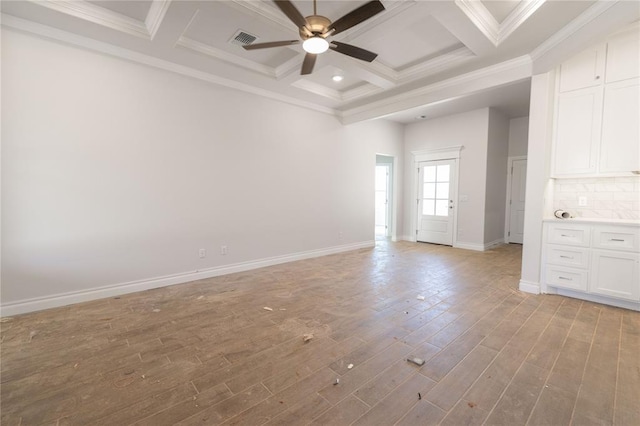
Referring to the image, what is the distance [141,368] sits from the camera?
6.71 feet

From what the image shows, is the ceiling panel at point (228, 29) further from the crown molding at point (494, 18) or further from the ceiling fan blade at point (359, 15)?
the crown molding at point (494, 18)

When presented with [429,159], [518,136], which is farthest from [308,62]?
[518,136]

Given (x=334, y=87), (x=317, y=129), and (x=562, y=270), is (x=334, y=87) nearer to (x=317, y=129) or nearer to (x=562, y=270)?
(x=317, y=129)

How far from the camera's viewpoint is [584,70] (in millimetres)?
3246

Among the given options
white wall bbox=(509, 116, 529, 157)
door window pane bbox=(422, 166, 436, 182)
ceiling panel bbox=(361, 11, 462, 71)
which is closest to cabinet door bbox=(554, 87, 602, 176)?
ceiling panel bbox=(361, 11, 462, 71)

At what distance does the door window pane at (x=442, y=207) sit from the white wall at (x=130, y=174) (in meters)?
3.52

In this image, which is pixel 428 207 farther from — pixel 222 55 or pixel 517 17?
pixel 222 55

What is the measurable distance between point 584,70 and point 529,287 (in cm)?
267

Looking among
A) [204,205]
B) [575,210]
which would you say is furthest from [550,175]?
[204,205]

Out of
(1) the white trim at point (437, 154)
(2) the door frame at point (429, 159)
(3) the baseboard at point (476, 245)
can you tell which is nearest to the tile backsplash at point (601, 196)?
(3) the baseboard at point (476, 245)

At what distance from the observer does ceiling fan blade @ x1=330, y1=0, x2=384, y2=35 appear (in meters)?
1.98

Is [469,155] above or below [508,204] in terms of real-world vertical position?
above

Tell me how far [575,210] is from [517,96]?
281 cm

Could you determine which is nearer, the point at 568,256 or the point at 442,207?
the point at 568,256
